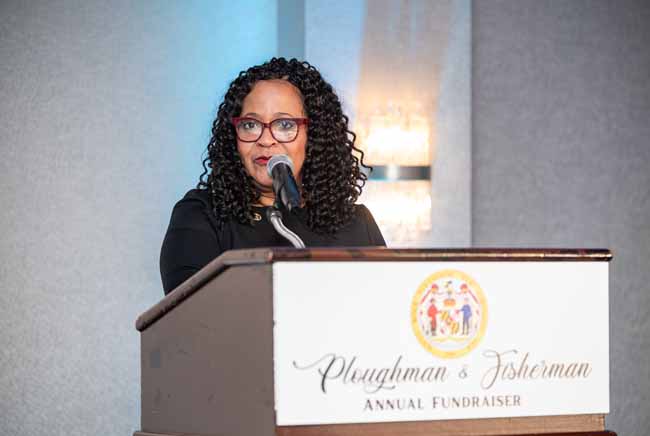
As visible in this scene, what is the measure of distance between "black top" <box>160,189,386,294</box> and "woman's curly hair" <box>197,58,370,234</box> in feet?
0.12

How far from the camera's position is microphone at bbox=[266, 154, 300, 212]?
1543mm

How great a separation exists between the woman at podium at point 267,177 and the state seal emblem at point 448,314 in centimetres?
76

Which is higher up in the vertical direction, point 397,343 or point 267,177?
point 267,177

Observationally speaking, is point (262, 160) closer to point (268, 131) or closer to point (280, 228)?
point (268, 131)

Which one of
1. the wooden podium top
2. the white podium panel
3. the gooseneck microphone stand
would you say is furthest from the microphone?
the white podium panel

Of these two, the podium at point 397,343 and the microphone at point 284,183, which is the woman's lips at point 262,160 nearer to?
the microphone at point 284,183

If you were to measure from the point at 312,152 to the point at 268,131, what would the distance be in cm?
24

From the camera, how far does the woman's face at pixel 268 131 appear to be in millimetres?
2012

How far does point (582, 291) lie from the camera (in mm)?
1262

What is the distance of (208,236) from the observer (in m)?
1.93

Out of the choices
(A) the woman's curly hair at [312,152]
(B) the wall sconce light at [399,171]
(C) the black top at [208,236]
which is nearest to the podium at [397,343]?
(C) the black top at [208,236]

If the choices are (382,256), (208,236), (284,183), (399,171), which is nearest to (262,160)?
(208,236)

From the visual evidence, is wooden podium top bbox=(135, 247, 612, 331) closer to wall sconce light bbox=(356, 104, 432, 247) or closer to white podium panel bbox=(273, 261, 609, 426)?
white podium panel bbox=(273, 261, 609, 426)

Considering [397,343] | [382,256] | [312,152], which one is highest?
[312,152]
